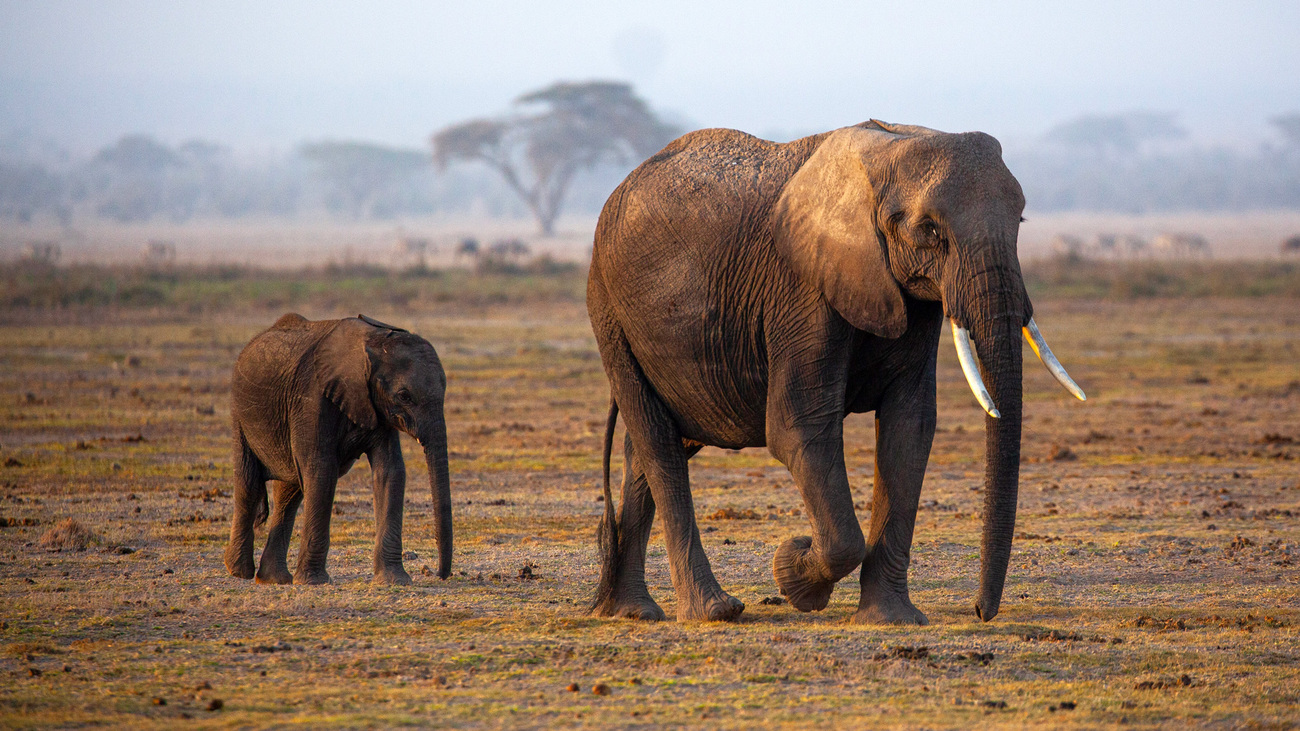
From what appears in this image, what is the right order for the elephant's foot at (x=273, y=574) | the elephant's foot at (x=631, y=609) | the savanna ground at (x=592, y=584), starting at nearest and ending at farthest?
the savanna ground at (x=592, y=584) → the elephant's foot at (x=631, y=609) → the elephant's foot at (x=273, y=574)

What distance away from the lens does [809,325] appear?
6.69 metres

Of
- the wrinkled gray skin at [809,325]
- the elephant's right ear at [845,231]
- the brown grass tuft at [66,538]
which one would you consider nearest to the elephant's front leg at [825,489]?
the wrinkled gray skin at [809,325]

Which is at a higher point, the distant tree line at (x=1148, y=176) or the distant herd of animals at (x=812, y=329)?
the distant tree line at (x=1148, y=176)

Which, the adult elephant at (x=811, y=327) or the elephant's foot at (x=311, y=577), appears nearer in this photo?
the adult elephant at (x=811, y=327)

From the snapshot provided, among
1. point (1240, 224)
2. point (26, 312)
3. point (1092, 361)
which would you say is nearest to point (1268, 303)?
point (1092, 361)

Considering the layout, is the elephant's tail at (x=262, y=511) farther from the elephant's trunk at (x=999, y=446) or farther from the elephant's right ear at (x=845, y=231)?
the elephant's trunk at (x=999, y=446)

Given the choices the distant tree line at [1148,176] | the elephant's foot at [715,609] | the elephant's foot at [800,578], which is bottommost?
the elephant's foot at [715,609]

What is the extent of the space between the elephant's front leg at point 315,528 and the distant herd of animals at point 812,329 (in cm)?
178

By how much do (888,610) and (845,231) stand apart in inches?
72.4

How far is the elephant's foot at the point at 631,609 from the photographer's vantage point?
24.7ft

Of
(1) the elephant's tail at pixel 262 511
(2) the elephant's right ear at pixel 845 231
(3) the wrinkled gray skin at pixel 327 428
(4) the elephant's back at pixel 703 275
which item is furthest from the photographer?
(1) the elephant's tail at pixel 262 511

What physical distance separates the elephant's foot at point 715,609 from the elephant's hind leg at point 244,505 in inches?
119

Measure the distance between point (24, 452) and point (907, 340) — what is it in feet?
33.0

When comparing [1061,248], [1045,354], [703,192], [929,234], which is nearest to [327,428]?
[703,192]
